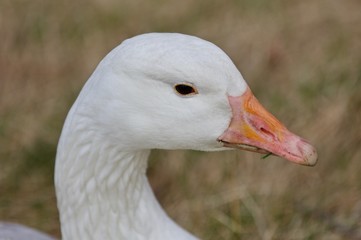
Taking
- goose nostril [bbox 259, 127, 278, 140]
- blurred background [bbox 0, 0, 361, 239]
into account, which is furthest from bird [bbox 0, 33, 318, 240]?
blurred background [bbox 0, 0, 361, 239]

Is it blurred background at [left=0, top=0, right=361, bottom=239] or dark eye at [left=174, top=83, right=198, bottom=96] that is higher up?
dark eye at [left=174, top=83, right=198, bottom=96]

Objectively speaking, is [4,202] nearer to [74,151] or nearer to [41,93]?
[41,93]

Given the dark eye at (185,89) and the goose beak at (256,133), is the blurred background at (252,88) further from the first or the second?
the dark eye at (185,89)

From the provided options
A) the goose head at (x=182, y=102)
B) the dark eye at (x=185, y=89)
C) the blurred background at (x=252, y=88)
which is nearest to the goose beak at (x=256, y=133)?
the goose head at (x=182, y=102)

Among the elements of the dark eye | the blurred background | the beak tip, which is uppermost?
the dark eye

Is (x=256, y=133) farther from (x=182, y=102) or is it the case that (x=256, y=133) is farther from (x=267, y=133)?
(x=182, y=102)

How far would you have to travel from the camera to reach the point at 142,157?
10.8 ft

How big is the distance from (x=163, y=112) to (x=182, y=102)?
0.08 m

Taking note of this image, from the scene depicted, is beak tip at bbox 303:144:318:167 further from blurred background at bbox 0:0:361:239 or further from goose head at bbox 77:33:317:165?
blurred background at bbox 0:0:361:239

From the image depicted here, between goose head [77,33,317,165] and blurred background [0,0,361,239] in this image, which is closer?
goose head [77,33,317,165]

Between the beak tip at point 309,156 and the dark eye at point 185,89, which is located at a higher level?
the dark eye at point 185,89

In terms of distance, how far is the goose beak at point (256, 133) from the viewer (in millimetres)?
2963

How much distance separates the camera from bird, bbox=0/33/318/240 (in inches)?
114

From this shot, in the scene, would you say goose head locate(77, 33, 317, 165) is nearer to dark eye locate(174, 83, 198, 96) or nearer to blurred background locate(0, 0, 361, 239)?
dark eye locate(174, 83, 198, 96)
